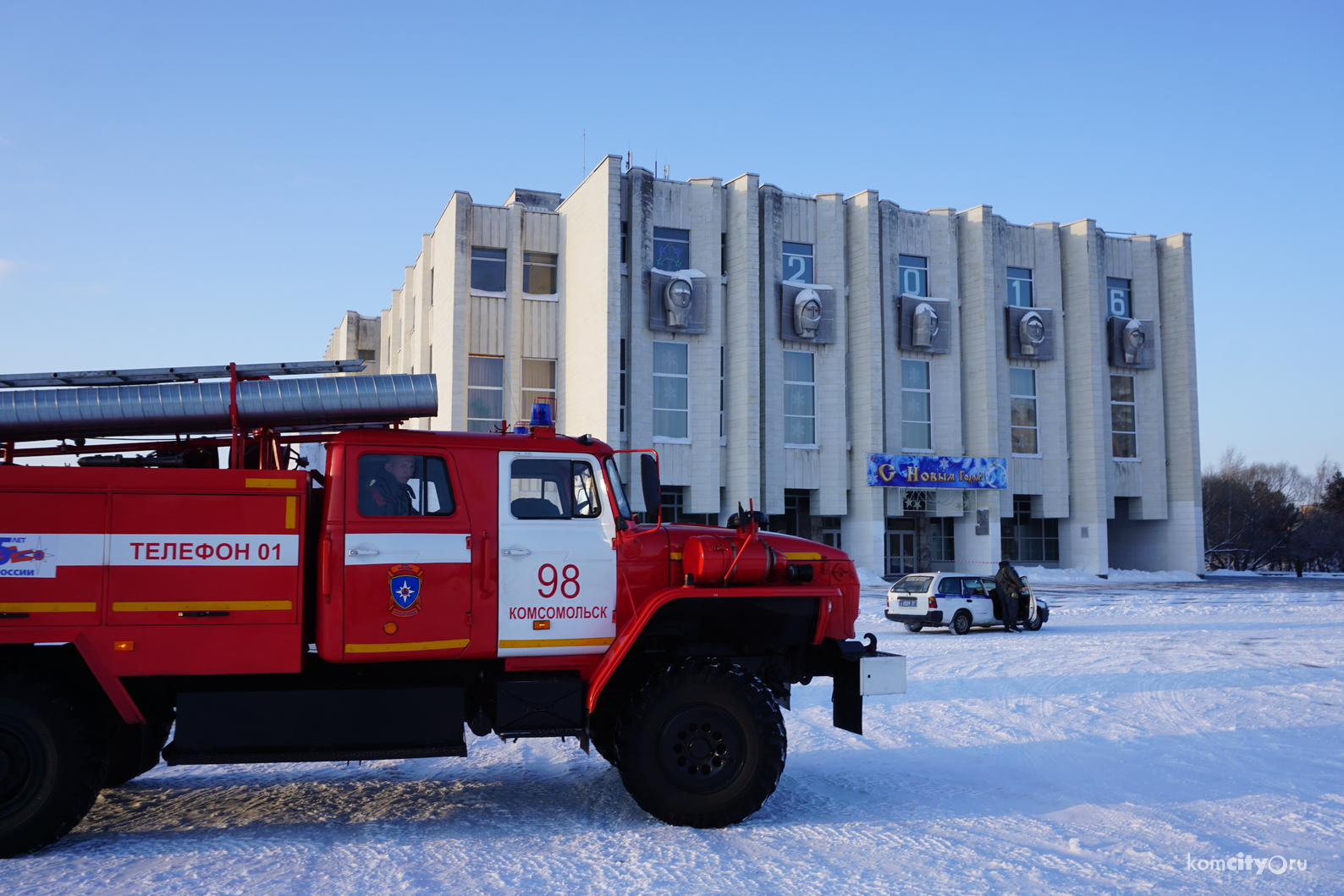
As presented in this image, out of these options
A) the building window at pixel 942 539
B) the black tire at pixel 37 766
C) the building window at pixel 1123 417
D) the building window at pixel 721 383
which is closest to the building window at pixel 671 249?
the building window at pixel 721 383

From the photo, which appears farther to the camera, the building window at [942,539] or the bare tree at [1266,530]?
the bare tree at [1266,530]

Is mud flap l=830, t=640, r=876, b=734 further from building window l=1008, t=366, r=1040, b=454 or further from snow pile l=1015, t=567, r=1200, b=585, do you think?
building window l=1008, t=366, r=1040, b=454

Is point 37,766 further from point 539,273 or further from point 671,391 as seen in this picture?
point 539,273

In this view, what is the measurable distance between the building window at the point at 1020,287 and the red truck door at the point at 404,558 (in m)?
45.4

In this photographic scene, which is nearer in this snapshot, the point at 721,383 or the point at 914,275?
the point at 721,383

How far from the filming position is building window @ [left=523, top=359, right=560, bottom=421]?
40844 millimetres

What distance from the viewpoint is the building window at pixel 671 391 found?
40719 millimetres

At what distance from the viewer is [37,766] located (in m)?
6.15

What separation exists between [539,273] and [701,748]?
36.7 meters

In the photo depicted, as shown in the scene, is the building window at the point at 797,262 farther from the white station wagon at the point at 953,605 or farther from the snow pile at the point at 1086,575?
the white station wagon at the point at 953,605

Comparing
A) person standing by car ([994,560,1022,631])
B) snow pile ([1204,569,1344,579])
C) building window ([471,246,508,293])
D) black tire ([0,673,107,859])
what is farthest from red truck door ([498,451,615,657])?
snow pile ([1204,569,1344,579])

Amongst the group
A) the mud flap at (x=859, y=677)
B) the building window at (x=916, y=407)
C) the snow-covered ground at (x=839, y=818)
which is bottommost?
the snow-covered ground at (x=839, y=818)

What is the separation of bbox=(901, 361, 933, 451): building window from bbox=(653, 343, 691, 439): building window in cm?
1064

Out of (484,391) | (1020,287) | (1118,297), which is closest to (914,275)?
(1020,287)
